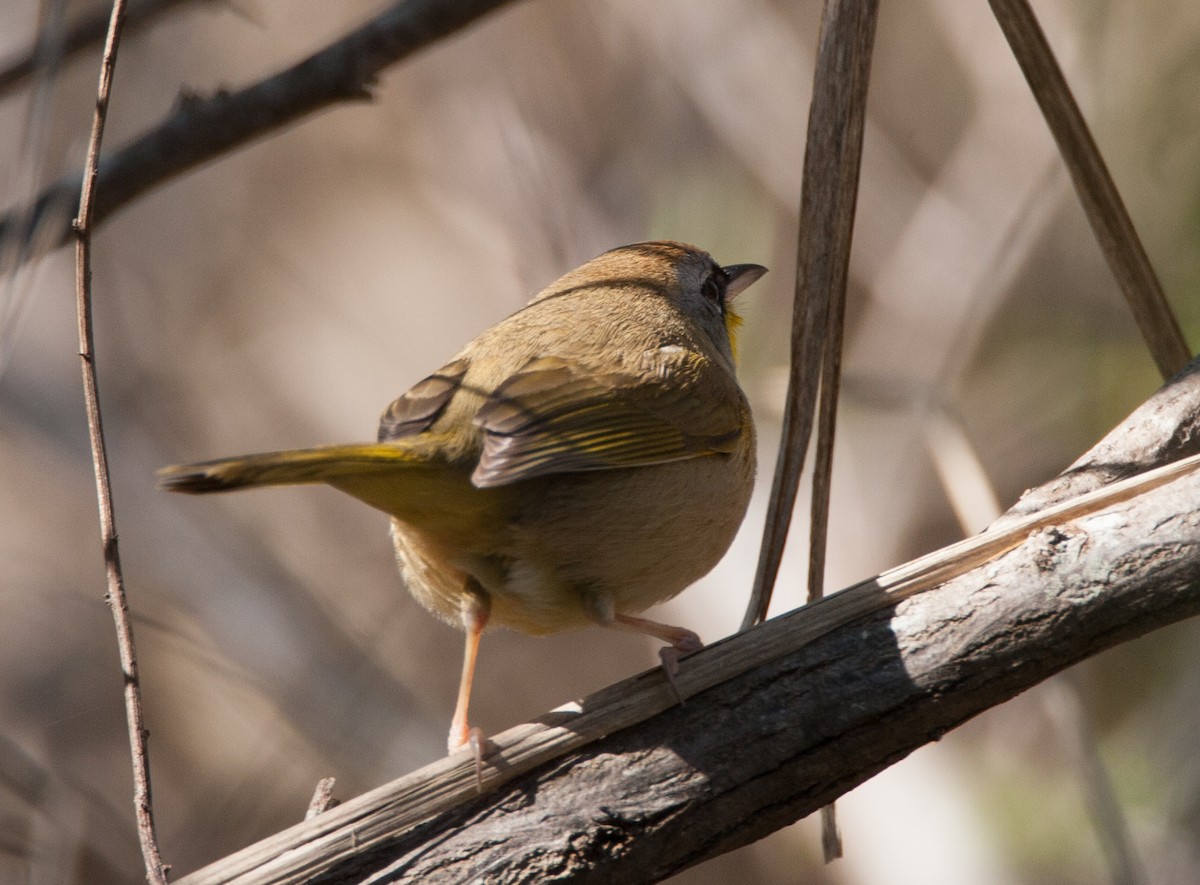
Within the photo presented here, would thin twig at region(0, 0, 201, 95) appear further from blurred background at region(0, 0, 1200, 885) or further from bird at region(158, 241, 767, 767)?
bird at region(158, 241, 767, 767)

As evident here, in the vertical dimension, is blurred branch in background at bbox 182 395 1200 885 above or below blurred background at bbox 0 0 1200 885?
below

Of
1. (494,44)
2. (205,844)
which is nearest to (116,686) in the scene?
(205,844)

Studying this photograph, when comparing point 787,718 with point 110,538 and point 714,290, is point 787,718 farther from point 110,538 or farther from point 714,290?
point 714,290

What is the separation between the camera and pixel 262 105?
10.7 feet

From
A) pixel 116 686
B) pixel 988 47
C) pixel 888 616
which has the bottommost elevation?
pixel 888 616

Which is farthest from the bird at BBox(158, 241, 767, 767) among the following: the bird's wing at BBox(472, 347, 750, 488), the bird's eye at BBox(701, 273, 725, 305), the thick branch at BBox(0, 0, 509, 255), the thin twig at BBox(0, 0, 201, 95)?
the thin twig at BBox(0, 0, 201, 95)

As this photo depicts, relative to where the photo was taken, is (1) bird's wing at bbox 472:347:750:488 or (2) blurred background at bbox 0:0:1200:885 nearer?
(1) bird's wing at bbox 472:347:750:488

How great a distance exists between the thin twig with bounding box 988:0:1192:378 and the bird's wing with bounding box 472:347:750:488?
3.54 ft

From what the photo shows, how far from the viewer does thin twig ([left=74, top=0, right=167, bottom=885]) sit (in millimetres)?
2014

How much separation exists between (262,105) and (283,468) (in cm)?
155

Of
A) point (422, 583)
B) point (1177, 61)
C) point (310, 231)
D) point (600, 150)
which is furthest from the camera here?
point (310, 231)

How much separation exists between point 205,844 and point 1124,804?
347 centimetres

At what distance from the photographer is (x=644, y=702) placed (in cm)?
231

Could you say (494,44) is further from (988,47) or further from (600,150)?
(988,47)
